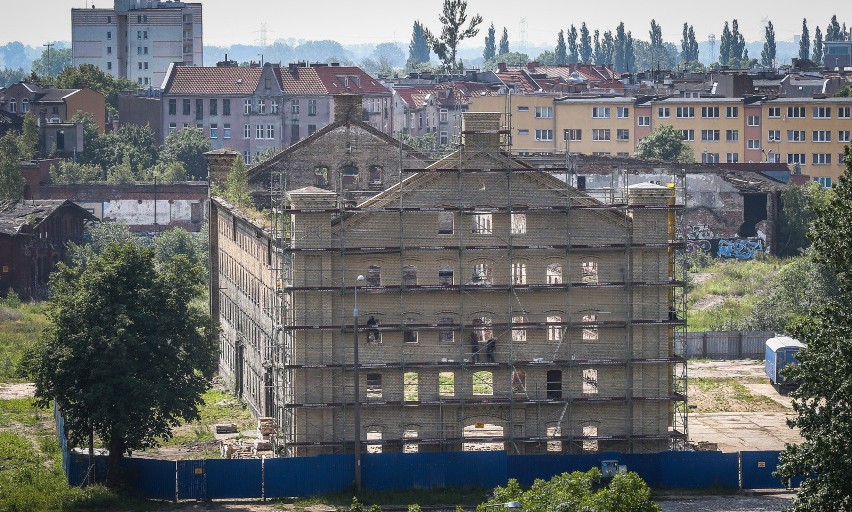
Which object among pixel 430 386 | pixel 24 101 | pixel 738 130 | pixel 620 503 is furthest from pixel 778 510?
pixel 24 101

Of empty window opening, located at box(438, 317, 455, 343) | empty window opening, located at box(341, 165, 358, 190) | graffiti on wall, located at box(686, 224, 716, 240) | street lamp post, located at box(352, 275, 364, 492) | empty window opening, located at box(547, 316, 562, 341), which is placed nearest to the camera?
street lamp post, located at box(352, 275, 364, 492)

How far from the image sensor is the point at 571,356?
60.5m

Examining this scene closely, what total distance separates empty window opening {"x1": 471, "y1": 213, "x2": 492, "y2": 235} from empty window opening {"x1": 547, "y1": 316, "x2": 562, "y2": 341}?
3.80 metres

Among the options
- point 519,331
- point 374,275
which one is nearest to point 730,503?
point 519,331

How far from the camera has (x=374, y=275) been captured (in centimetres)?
6188

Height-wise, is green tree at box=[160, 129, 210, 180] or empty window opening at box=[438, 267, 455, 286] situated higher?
green tree at box=[160, 129, 210, 180]

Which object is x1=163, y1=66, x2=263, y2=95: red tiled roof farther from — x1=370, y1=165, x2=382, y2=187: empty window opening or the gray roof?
x1=370, y1=165, x2=382, y2=187: empty window opening

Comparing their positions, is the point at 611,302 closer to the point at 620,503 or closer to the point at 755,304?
the point at 620,503

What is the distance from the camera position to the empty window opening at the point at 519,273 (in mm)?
61125

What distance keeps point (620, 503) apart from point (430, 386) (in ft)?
64.4

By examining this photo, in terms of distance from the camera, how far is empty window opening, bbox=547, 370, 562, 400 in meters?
61.2

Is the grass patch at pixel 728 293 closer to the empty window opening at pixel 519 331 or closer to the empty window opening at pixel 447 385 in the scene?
the empty window opening at pixel 447 385

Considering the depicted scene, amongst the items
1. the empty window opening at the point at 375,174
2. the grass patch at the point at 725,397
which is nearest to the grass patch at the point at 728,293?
the grass patch at the point at 725,397

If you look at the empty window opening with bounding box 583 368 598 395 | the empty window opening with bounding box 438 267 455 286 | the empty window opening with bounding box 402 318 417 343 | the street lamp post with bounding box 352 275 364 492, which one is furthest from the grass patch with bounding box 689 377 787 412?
the street lamp post with bounding box 352 275 364 492
